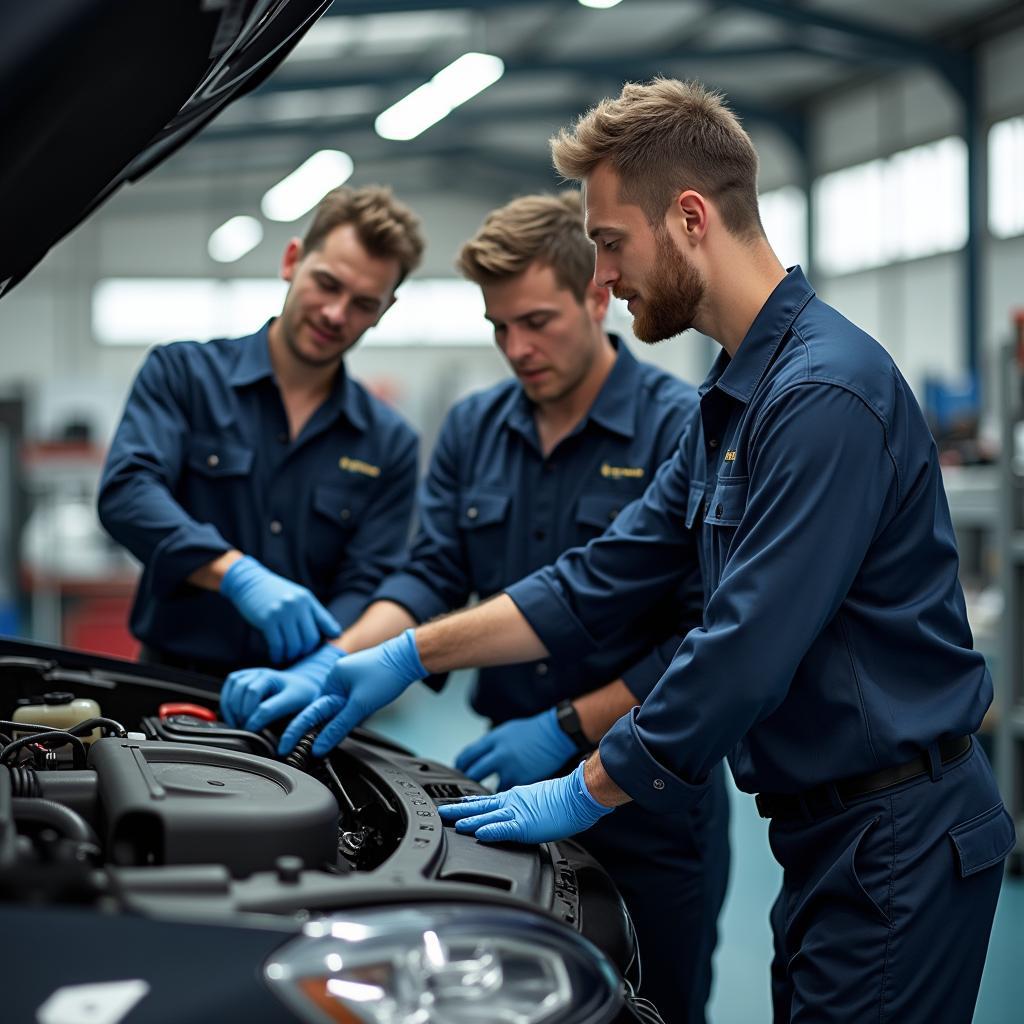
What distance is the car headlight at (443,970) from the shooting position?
837mm

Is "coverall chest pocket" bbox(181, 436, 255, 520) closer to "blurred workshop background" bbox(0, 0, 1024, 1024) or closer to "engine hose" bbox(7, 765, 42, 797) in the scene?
"engine hose" bbox(7, 765, 42, 797)

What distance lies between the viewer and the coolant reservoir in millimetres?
1607

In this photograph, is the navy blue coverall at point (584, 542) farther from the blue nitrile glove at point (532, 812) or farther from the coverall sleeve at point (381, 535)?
the blue nitrile glove at point (532, 812)

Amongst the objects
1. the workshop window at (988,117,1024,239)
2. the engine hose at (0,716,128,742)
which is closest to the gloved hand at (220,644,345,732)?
the engine hose at (0,716,128,742)

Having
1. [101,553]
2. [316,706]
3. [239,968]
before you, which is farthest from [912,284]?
[239,968]

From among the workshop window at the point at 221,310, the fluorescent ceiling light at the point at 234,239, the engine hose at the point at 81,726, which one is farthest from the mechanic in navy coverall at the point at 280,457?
the fluorescent ceiling light at the point at 234,239

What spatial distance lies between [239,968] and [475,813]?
0.55m

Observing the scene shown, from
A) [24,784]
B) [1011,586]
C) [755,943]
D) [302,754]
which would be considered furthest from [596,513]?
[1011,586]

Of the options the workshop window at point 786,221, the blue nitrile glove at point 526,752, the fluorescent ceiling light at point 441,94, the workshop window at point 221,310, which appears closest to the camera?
the blue nitrile glove at point 526,752

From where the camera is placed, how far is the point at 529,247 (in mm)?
1982

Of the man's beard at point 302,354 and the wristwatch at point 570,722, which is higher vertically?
the man's beard at point 302,354

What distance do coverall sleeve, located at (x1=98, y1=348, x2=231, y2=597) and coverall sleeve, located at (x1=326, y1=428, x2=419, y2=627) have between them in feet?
0.99

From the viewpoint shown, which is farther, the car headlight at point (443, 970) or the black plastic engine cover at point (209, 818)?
the black plastic engine cover at point (209, 818)

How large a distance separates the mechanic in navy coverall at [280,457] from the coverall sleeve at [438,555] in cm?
14
